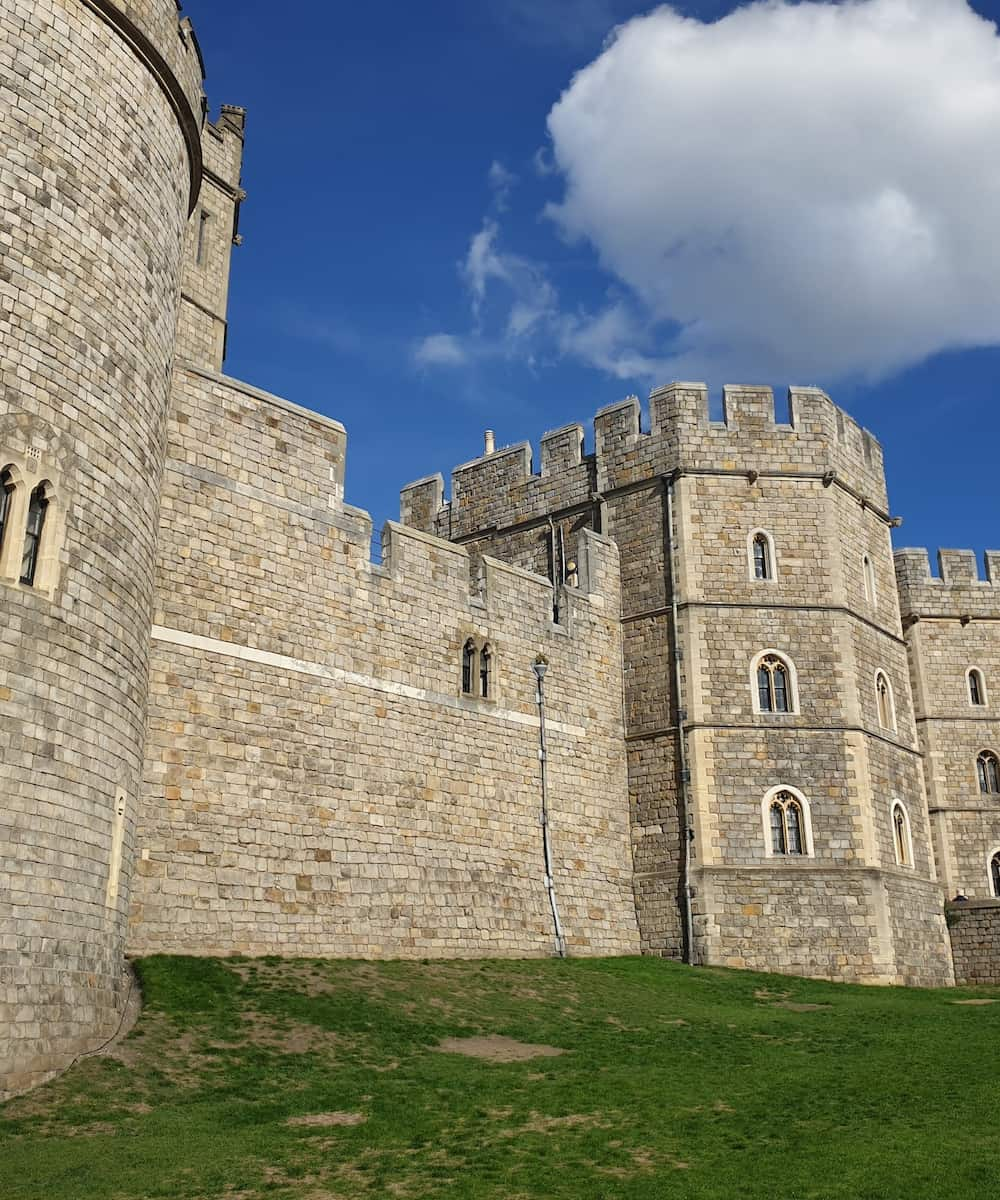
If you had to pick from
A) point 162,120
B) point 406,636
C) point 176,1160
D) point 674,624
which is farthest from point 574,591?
point 176,1160

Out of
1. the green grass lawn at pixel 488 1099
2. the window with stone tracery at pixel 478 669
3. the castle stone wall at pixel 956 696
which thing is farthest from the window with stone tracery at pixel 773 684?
the castle stone wall at pixel 956 696

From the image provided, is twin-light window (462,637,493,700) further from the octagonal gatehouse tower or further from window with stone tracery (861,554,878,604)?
window with stone tracery (861,554,878,604)

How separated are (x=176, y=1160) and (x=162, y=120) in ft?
43.1

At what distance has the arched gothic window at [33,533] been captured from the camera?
42.8 ft

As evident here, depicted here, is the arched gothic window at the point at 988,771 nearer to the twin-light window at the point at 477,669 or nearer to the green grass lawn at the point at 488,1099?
the green grass lawn at the point at 488,1099

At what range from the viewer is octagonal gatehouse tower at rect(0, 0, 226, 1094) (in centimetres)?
1240

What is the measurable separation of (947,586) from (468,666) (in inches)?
648

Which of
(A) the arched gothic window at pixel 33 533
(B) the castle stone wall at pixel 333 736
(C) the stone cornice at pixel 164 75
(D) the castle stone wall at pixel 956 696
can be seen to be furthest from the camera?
(D) the castle stone wall at pixel 956 696

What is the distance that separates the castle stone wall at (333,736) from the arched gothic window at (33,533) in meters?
3.74

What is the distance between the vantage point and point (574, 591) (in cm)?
2470

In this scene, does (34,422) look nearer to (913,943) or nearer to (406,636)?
(406,636)

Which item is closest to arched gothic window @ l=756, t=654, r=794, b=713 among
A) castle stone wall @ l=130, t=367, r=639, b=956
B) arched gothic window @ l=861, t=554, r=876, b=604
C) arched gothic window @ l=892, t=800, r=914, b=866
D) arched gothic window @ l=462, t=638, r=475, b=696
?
arched gothic window @ l=861, t=554, r=876, b=604

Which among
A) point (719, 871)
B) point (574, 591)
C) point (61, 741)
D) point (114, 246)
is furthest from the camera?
point (574, 591)

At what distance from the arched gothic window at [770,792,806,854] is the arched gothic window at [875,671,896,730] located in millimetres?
3241
